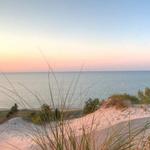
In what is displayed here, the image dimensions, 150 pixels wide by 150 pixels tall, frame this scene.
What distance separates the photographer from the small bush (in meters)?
8.49

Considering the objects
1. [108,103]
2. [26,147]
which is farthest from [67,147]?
[108,103]

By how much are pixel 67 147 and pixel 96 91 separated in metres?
1.05

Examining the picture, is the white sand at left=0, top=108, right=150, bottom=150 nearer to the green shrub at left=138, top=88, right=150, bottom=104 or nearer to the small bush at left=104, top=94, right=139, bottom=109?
the small bush at left=104, top=94, right=139, bottom=109

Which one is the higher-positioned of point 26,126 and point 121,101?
point 121,101

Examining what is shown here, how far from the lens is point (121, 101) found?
8688mm

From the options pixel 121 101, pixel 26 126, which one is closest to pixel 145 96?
pixel 121 101

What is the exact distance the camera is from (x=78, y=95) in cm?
218

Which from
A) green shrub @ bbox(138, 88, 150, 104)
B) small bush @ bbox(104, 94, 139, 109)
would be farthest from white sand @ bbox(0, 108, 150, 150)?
green shrub @ bbox(138, 88, 150, 104)

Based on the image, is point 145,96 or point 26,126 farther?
point 145,96

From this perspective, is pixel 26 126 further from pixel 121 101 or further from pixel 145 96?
pixel 145 96

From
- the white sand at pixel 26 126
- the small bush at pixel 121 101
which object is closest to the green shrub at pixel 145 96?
the small bush at pixel 121 101

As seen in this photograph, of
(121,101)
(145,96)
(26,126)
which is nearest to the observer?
(26,126)

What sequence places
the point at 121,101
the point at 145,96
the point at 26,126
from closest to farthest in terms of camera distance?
the point at 26,126 < the point at 121,101 < the point at 145,96

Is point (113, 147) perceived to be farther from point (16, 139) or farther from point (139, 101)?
point (139, 101)
